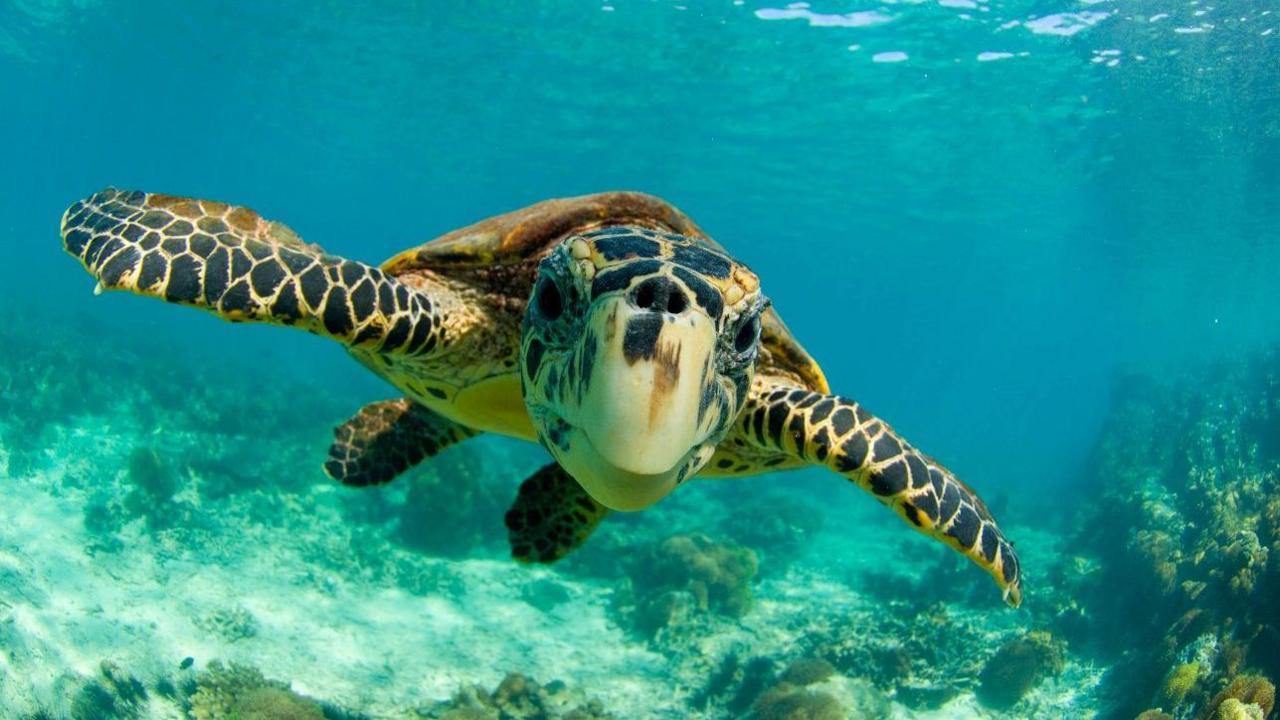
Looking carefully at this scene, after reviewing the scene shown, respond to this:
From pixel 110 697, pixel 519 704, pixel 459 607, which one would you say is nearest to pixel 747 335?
pixel 519 704

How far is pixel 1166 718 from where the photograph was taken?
7.30 metres

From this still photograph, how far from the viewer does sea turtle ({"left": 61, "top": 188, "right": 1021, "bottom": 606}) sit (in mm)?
2244

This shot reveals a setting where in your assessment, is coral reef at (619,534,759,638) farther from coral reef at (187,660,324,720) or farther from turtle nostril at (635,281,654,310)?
turtle nostril at (635,281,654,310)

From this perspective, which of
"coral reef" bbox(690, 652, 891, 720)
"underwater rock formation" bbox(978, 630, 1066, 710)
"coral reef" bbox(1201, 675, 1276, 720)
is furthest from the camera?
"underwater rock formation" bbox(978, 630, 1066, 710)

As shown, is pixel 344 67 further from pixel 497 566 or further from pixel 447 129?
pixel 497 566

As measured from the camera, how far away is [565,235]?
437cm

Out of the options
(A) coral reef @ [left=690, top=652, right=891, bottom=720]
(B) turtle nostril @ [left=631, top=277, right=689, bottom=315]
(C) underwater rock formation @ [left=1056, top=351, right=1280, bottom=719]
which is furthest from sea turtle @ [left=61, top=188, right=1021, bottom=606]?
(C) underwater rock formation @ [left=1056, top=351, right=1280, bottom=719]

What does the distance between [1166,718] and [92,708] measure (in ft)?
33.7

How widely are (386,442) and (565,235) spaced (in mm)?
2706

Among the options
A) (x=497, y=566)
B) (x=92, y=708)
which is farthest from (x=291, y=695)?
(x=497, y=566)

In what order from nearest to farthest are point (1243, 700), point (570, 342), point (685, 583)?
point (570, 342) → point (1243, 700) → point (685, 583)

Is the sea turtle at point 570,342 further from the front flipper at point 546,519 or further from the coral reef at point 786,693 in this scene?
the coral reef at point 786,693

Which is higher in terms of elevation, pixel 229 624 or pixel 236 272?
pixel 236 272

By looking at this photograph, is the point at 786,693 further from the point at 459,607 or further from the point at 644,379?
the point at 644,379
